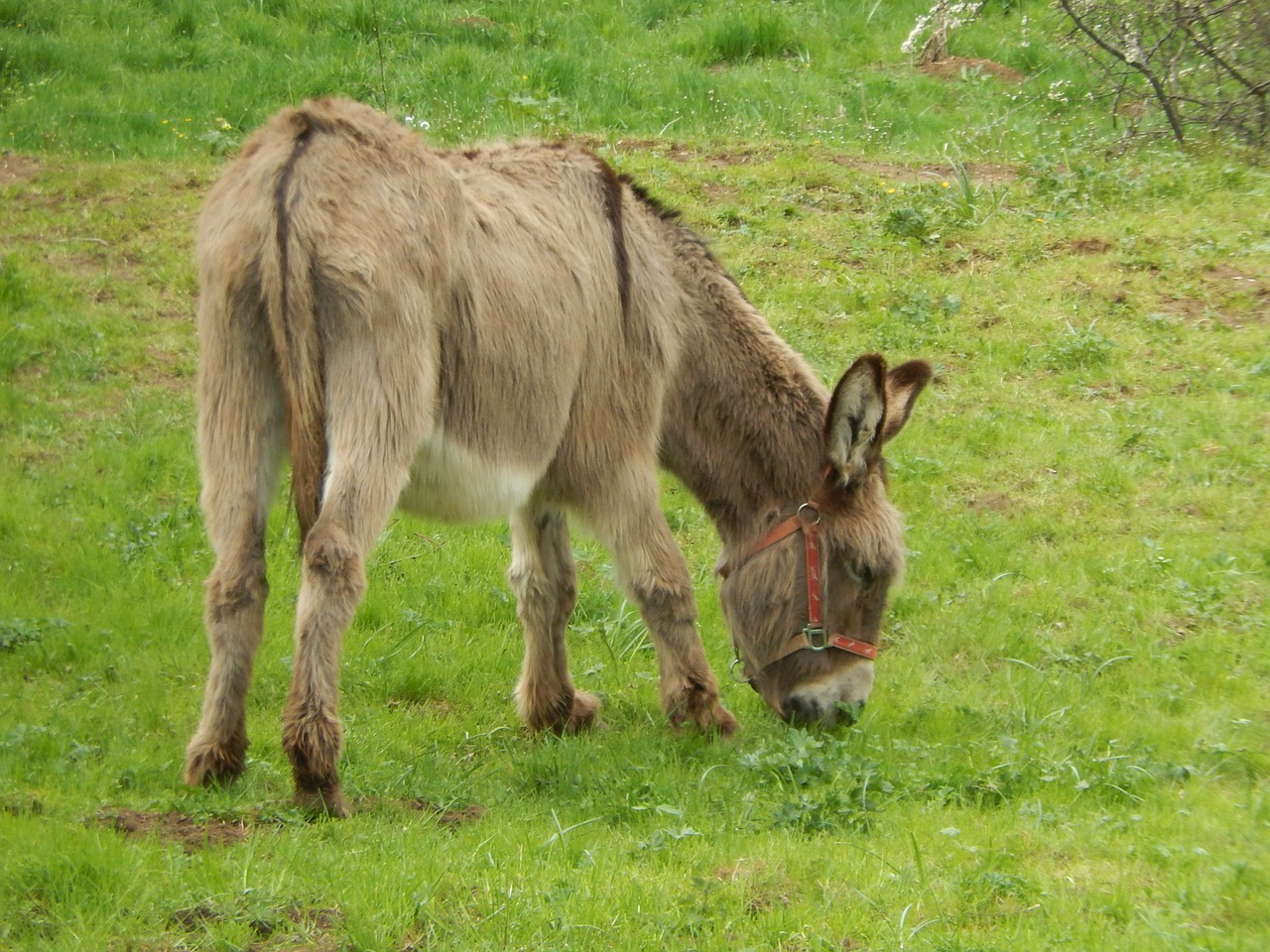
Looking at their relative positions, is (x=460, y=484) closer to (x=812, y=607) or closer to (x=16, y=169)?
(x=812, y=607)

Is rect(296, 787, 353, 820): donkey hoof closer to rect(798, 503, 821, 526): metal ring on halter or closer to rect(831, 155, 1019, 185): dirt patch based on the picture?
rect(798, 503, 821, 526): metal ring on halter

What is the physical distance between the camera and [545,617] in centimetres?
519

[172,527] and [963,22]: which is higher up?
[963,22]

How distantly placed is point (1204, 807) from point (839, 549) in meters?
1.48

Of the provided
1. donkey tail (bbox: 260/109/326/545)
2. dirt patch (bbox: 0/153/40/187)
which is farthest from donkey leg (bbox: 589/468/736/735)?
dirt patch (bbox: 0/153/40/187)

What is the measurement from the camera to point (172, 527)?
6227mm

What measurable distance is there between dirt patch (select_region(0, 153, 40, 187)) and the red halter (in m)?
6.27

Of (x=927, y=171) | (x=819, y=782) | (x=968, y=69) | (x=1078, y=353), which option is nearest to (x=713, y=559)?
(x=819, y=782)

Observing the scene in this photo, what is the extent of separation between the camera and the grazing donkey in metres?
3.70

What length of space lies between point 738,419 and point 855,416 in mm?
513

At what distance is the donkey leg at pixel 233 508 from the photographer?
372 centimetres

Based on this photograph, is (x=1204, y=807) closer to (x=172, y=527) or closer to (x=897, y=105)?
(x=172, y=527)

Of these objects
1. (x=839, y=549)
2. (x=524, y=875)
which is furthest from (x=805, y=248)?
(x=524, y=875)

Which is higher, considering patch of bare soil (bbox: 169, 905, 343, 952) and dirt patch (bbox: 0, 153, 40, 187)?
dirt patch (bbox: 0, 153, 40, 187)
